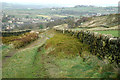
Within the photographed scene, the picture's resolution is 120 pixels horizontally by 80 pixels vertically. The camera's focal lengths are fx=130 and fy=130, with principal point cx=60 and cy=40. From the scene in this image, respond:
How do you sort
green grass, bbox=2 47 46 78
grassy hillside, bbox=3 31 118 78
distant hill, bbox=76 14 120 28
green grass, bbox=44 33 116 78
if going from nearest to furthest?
green grass, bbox=44 33 116 78 → grassy hillside, bbox=3 31 118 78 → green grass, bbox=2 47 46 78 → distant hill, bbox=76 14 120 28

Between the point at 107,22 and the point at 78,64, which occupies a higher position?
the point at 107,22

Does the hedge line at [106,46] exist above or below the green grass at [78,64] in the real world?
above

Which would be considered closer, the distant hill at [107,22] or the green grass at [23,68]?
the green grass at [23,68]

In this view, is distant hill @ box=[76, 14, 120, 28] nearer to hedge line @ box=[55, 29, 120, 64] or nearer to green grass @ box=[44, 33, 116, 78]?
hedge line @ box=[55, 29, 120, 64]

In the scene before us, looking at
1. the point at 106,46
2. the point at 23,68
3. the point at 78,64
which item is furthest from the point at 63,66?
the point at 106,46

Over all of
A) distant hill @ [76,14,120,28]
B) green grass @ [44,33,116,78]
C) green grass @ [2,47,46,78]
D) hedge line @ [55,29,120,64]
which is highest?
distant hill @ [76,14,120,28]

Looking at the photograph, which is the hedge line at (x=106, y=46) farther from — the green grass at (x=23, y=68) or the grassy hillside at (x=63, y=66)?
the green grass at (x=23, y=68)

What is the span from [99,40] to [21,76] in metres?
9.21

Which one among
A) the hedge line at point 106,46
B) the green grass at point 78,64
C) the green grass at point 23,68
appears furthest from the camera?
the green grass at point 23,68

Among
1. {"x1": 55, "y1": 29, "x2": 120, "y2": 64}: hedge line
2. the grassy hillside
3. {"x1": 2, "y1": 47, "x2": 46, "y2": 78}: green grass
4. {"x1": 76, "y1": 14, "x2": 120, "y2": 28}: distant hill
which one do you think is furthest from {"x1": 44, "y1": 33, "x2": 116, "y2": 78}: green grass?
{"x1": 76, "y1": 14, "x2": 120, "y2": 28}: distant hill

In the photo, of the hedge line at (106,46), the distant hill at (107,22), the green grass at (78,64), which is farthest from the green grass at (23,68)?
the distant hill at (107,22)

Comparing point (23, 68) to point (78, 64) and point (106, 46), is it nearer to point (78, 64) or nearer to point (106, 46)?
point (78, 64)

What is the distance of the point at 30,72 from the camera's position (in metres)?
13.4

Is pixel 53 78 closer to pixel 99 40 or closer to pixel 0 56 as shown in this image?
pixel 99 40
